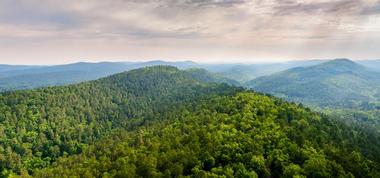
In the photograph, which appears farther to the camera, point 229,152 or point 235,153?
point 229,152

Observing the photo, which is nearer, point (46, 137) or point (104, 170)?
point (104, 170)

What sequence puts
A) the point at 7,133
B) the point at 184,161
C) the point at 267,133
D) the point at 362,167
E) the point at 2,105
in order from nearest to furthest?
1. the point at 184,161
2. the point at 362,167
3. the point at 267,133
4. the point at 7,133
5. the point at 2,105

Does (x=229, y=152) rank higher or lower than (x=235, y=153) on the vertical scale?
higher

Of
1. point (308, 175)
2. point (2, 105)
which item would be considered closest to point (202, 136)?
point (308, 175)

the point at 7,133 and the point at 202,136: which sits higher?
the point at 202,136

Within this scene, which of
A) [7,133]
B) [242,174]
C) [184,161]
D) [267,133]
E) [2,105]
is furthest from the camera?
[2,105]

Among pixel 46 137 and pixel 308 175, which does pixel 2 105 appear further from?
pixel 308 175

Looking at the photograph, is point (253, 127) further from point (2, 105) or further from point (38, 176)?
point (2, 105)

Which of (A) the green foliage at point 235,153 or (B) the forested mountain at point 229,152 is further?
(B) the forested mountain at point 229,152

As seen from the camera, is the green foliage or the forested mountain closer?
the green foliage
